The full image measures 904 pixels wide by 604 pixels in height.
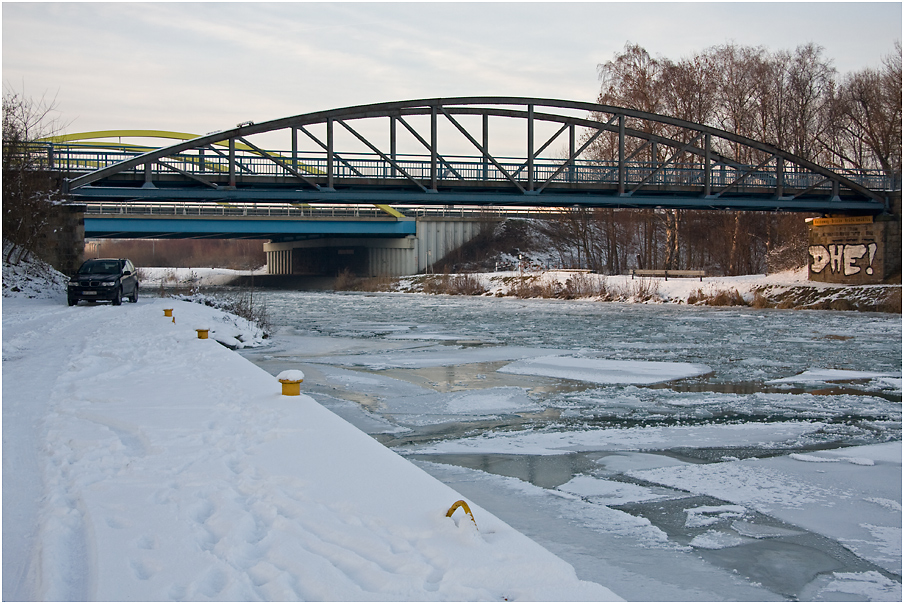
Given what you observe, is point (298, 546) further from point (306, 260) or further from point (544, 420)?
point (306, 260)

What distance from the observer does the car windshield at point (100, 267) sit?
30469mm

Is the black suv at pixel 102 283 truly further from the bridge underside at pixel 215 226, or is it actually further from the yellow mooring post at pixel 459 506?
the bridge underside at pixel 215 226

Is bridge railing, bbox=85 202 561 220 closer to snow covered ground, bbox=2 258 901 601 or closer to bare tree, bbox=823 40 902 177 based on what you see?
bare tree, bbox=823 40 902 177

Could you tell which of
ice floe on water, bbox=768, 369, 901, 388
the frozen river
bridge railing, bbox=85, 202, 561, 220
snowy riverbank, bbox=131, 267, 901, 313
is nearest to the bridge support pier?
bridge railing, bbox=85, 202, 561, 220

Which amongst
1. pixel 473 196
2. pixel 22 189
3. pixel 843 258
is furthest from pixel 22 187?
pixel 843 258

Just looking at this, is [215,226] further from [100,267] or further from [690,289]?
[690,289]

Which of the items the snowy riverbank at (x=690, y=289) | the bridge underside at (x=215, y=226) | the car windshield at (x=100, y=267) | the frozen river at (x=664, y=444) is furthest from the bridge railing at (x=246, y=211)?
the frozen river at (x=664, y=444)

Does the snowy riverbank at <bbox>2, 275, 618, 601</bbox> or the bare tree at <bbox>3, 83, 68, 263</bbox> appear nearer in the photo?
the snowy riverbank at <bbox>2, 275, 618, 601</bbox>

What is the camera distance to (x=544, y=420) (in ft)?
35.3

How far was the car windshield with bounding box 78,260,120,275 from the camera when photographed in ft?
100.0

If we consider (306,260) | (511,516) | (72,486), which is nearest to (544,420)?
(511,516)

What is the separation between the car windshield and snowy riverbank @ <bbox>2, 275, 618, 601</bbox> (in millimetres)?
22073

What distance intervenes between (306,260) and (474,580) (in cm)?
7987

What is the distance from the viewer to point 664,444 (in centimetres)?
928
